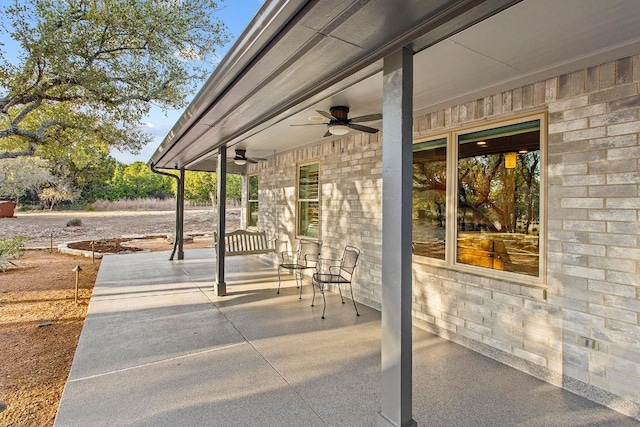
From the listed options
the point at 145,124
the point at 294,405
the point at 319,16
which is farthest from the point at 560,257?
the point at 145,124

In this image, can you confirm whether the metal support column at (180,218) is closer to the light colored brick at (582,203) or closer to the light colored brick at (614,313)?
the light colored brick at (582,203)

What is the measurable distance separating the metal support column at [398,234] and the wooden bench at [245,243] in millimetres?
4770

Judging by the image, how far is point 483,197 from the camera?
343 centimetres

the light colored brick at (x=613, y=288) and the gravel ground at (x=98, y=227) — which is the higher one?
the light colored brick at (x=613, y=288)

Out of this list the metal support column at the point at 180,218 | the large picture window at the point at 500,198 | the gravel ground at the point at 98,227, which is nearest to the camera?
the large picture window at the point at 500,198

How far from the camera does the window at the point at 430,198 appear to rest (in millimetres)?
3811

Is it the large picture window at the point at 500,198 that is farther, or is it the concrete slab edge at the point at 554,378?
the large picture window at the point at 500,198

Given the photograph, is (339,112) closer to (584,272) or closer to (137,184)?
(584,272)

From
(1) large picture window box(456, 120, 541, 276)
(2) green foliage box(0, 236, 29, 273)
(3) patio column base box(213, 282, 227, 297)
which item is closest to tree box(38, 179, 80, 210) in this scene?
(2) green foliage box(0, 236, 29, 273)

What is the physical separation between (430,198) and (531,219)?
3.94 ft

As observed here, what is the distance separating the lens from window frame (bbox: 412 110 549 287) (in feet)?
9.22

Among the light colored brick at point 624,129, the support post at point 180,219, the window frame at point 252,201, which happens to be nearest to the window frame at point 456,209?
the light colored brick at point 624,129

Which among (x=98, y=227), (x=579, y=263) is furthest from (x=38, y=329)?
(x=98, y=227)

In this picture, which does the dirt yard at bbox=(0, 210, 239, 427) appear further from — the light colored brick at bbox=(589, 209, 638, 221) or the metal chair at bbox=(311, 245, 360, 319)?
the light colored brick at bbox=(589, 209, 638, 221)
